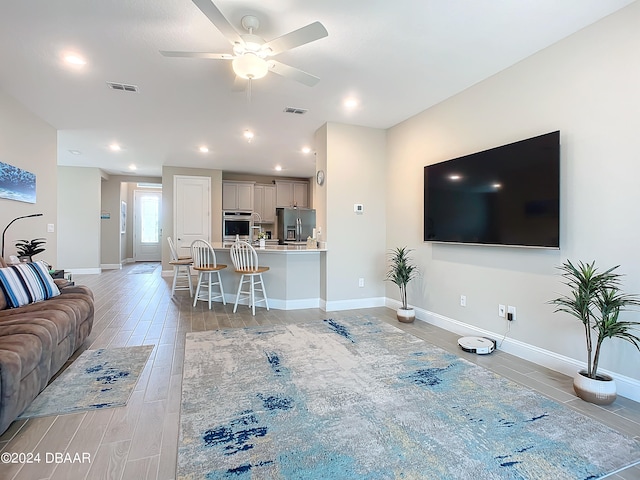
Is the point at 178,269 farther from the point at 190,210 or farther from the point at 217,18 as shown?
the point at 217,18

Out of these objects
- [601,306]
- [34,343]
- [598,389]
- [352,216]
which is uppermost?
[352,216]

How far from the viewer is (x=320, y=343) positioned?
124 inches

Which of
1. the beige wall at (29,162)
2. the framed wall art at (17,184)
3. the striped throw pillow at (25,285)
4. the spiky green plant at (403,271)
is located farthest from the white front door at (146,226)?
the spiky green plant at (403,271)

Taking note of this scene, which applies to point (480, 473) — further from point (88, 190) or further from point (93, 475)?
point (88, 190)

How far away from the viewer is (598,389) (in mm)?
2062

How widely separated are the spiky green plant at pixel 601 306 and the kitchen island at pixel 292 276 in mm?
2877

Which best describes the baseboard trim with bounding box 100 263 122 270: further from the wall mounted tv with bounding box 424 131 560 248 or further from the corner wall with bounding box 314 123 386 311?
the wall mounted tv with bounding box 424 131 560 248

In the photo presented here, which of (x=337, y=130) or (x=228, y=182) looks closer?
(x=337, y=130)

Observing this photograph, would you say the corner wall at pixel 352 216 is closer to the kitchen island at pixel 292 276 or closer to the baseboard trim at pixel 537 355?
the kitchen island at pixel 292 276

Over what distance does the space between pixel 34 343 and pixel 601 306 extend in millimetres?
3592

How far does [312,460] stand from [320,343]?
5.37 ft

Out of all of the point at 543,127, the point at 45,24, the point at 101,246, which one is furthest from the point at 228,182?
the point at 543,127

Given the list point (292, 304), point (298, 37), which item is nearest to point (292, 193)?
point (292, 304)

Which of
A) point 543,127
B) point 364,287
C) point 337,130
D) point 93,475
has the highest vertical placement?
point 337,130
